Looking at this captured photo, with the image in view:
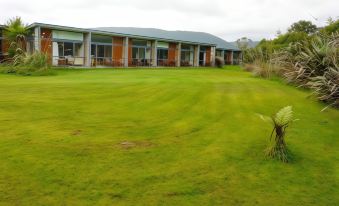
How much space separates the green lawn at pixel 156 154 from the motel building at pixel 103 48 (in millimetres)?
18520

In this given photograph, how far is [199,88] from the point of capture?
530 inches

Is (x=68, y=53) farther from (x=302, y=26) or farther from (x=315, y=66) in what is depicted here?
(x=302, y=26)

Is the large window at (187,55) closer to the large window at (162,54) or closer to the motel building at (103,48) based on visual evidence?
the motel building at (103,48)

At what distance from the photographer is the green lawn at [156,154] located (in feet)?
14.5

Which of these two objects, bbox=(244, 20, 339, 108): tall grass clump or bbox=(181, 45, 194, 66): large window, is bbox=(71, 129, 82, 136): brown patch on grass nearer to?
bbox=(244, 20, 339, 108): tall grass clump

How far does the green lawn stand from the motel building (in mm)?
18520

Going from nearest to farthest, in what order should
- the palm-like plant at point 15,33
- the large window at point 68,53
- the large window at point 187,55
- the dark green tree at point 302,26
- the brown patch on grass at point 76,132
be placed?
the brown patch on grass at point 76,132 → the palm-like plant at point 15,33 → the large window at point 68,53 → the large window at point 187,55 → the dark green tree at point 302,26

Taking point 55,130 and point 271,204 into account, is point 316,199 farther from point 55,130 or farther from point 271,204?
point 55,130

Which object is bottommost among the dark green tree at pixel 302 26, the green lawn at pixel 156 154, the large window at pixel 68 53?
the green lawn at pixel 156 154

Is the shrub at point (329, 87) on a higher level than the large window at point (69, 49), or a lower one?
lower

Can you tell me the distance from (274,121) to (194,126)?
2106 millimetres

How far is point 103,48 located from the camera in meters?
33.8

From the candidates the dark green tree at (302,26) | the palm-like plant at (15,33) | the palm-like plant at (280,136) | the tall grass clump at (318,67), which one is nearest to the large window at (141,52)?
the palm-like plant at (15,33)

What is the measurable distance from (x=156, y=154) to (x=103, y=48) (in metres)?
29.3
